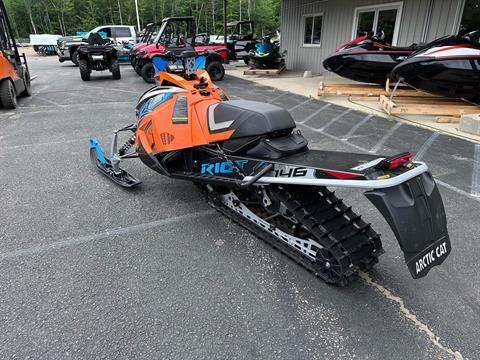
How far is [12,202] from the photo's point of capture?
136 inches

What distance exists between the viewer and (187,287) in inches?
89.7

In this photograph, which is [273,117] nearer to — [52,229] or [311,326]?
[311,326]

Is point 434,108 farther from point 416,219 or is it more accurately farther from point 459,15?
point 416,219

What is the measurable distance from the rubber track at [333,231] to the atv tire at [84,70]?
449 inches

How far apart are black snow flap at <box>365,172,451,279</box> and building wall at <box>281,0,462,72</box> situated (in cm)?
836

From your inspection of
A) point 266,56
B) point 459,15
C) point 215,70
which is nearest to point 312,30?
point 266,56

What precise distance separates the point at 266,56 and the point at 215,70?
8.05 feet

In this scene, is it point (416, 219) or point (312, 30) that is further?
point (312, 30)

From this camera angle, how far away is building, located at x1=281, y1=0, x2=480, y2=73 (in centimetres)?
823

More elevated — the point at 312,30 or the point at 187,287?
the point at 312,30

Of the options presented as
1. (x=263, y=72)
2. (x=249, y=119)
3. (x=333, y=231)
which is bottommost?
(x=263, y=72)

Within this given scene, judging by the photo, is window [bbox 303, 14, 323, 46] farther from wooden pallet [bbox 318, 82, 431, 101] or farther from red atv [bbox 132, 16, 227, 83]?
wooden pallet [bbox 318, 82, 431, 101]

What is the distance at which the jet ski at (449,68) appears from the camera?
6.06 meters

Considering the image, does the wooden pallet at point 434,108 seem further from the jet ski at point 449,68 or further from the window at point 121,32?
the window at point 121,32
